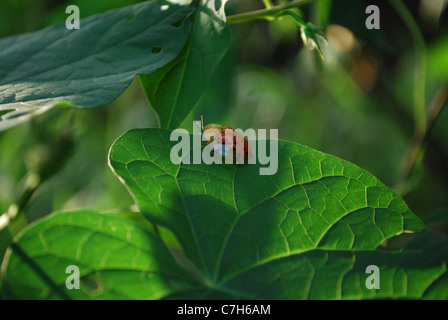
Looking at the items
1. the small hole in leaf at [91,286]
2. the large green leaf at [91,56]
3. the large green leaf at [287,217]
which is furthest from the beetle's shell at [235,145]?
the small hole in leaf at [91,286]

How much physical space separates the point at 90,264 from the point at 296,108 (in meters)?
1.52

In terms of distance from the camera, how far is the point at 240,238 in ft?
1.91

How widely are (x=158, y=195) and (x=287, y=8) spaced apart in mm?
321

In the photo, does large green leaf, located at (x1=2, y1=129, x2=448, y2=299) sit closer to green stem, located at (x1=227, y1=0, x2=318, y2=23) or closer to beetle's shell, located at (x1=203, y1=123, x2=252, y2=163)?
beetle's shell, located at (x1=203, y1=123, x2=252, y2=163)

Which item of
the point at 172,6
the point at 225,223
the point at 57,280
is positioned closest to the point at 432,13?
the point at 172,6

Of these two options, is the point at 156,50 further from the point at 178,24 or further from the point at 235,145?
the point at 235,145

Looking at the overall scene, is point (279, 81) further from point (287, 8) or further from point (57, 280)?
point (57, 280)

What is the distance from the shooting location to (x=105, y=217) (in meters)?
0.59

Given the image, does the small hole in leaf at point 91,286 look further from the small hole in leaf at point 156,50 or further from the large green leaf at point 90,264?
the small hole in leaf at point 156,50

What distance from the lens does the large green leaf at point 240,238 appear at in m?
0.55

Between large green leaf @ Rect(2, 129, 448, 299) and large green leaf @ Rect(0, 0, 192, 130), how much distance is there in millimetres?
96

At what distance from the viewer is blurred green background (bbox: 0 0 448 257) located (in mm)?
989

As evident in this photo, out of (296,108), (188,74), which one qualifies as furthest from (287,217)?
(296,108)

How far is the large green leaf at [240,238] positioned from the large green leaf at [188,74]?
0.11 m
